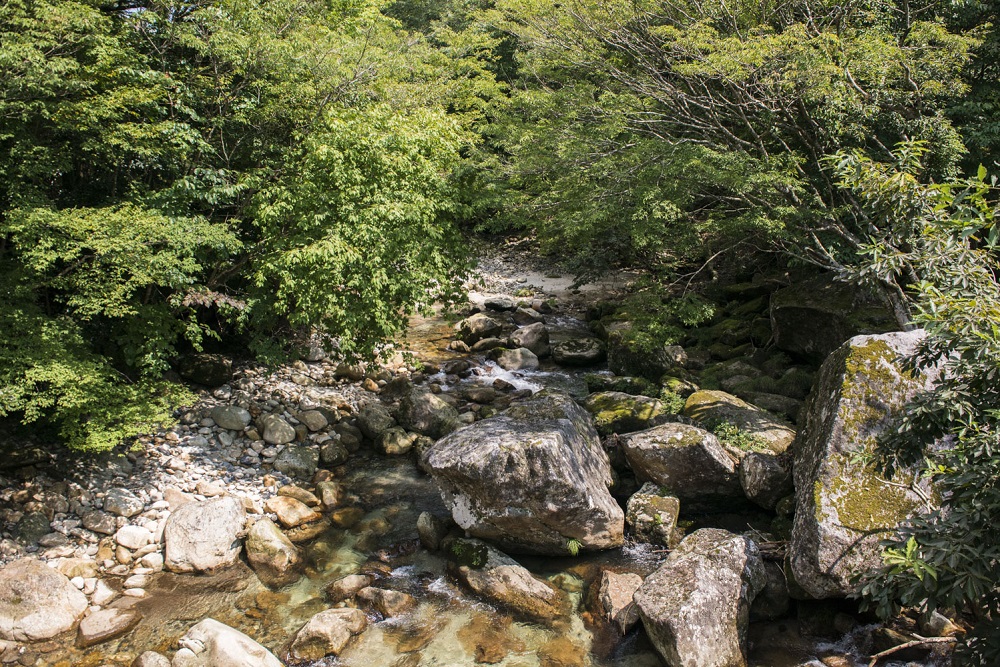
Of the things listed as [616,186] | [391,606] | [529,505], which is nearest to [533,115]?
[616,186]

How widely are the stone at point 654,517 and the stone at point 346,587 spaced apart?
4.05m

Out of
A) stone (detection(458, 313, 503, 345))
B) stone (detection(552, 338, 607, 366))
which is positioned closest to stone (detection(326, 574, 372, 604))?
stone (detection(552, 338, 607, 366))

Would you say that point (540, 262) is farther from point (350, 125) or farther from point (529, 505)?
point (529, 505)

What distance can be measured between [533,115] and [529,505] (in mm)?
12033

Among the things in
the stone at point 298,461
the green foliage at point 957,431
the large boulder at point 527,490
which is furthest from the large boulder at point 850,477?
the stone at point 298,461

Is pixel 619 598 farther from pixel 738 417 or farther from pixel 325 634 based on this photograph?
pixel 738 417

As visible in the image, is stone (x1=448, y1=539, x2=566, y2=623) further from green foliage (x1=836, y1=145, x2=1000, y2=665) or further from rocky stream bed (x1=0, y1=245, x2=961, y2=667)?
green foliage (x1=836, y1=145, x2=1000, y2=665)

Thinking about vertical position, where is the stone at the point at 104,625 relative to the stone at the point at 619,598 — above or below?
below

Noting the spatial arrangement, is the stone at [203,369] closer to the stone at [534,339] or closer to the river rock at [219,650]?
the river rock at [219,650]

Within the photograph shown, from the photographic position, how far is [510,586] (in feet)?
28.6

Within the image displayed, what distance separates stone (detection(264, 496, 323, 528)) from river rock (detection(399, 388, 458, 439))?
3.04m

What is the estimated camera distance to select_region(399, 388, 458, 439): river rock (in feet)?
43.4

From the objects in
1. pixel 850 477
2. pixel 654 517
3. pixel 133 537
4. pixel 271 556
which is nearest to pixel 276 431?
pixel 133 537

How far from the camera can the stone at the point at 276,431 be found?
483 inches
